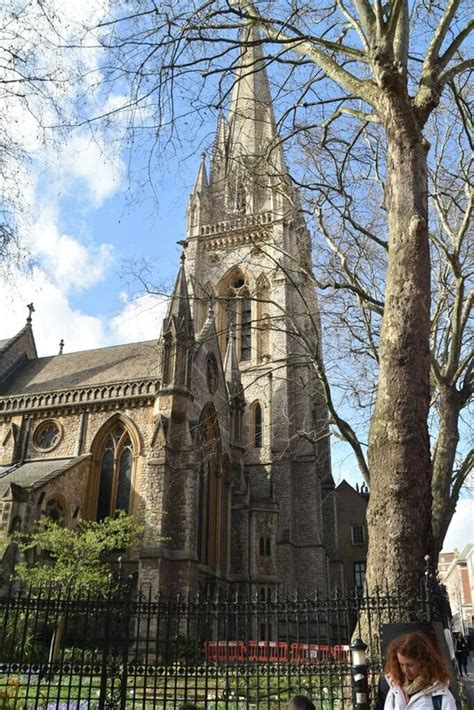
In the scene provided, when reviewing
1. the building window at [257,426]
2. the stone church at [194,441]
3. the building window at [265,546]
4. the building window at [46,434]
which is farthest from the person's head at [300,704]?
the building window at [257,426]

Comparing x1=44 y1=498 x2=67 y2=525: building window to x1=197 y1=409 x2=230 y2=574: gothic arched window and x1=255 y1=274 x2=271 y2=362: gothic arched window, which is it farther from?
x1=255 y1=274 x2=271 y2=362: gothic arched window

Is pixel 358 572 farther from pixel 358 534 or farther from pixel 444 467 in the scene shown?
pixel 444 467

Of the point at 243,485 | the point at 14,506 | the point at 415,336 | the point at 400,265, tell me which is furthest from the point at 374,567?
the point at 243,485

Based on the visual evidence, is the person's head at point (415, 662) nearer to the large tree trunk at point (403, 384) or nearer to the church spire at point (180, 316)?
the large tree trunk at point (403, 384)

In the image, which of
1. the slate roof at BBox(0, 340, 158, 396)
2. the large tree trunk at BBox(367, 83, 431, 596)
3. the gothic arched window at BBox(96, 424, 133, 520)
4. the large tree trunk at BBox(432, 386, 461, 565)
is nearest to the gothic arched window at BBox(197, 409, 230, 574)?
the gothic arched window at BBox(96, 424, 133, 520)

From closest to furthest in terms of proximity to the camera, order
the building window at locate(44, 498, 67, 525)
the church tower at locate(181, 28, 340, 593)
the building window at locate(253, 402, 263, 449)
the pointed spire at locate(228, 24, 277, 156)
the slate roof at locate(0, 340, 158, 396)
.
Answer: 1. the pointed spire at locate(228, 24, 277, 156)
2. the building window at locate(44, 498, 67, 525)
3. the slate roof at locate(0, 340, 158, 396)
4. the church tower at locate(181, 28, 340, 593)
5. the building window at locate(253, 402, 263, 449)

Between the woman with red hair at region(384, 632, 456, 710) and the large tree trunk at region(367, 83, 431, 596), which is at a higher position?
the large tree trunk at region(367, 83, 431, 596)

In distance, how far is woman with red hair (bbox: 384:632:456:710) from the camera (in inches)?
132

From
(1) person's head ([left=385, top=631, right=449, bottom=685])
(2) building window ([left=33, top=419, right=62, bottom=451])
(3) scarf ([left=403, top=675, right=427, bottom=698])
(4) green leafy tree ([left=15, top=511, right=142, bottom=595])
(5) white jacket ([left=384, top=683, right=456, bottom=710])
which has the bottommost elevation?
(5) white jacket ([left=384, top=683, right=456, bottom=710])

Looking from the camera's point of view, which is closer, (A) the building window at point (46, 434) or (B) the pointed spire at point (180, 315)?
(B) the pointed spire at point (180, 315)

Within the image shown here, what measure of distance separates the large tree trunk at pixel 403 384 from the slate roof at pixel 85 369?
54.7 ft

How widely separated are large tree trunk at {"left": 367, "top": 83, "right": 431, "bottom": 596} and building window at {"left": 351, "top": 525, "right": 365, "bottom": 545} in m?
33.1

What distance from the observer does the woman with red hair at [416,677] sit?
335cm

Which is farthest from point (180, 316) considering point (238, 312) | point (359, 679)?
point (359, 679)
